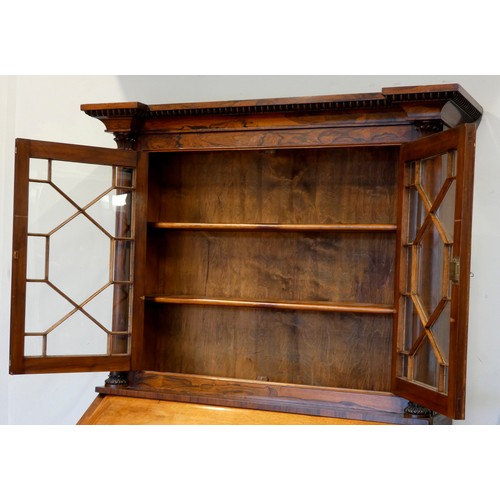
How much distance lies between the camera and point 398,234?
243 centimetres

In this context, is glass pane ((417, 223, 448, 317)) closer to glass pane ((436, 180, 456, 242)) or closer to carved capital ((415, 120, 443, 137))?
glass pane ((436, 180, 456, 242))

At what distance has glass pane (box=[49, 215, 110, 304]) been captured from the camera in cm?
263

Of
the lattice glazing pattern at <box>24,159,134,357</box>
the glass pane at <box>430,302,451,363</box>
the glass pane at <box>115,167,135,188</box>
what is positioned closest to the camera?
the glass pane at <box>430,302,451,363</box>

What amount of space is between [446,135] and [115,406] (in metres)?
1.47

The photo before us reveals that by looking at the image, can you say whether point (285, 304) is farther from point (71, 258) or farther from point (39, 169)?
point (39, 169)

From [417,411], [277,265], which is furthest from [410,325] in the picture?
[277,265]

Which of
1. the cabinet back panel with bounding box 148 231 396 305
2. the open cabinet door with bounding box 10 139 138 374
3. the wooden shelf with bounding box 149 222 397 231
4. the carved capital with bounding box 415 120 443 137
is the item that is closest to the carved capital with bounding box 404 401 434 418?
the cabinet back panel with bounding box 148 231 396 305

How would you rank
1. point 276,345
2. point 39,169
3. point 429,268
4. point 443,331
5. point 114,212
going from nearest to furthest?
point 443,331 → point 429,268 → point 39,169 → point 114,212 → point 276,345

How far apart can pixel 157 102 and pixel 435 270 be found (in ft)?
4.76

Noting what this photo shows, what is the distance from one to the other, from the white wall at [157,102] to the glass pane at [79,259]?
2.14ft

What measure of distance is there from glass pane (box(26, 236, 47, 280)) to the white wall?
0.74 m

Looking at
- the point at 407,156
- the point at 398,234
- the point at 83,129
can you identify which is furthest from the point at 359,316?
the point at 83,129

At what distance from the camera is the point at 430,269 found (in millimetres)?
2301

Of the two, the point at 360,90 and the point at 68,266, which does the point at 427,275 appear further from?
the point at 68,266
